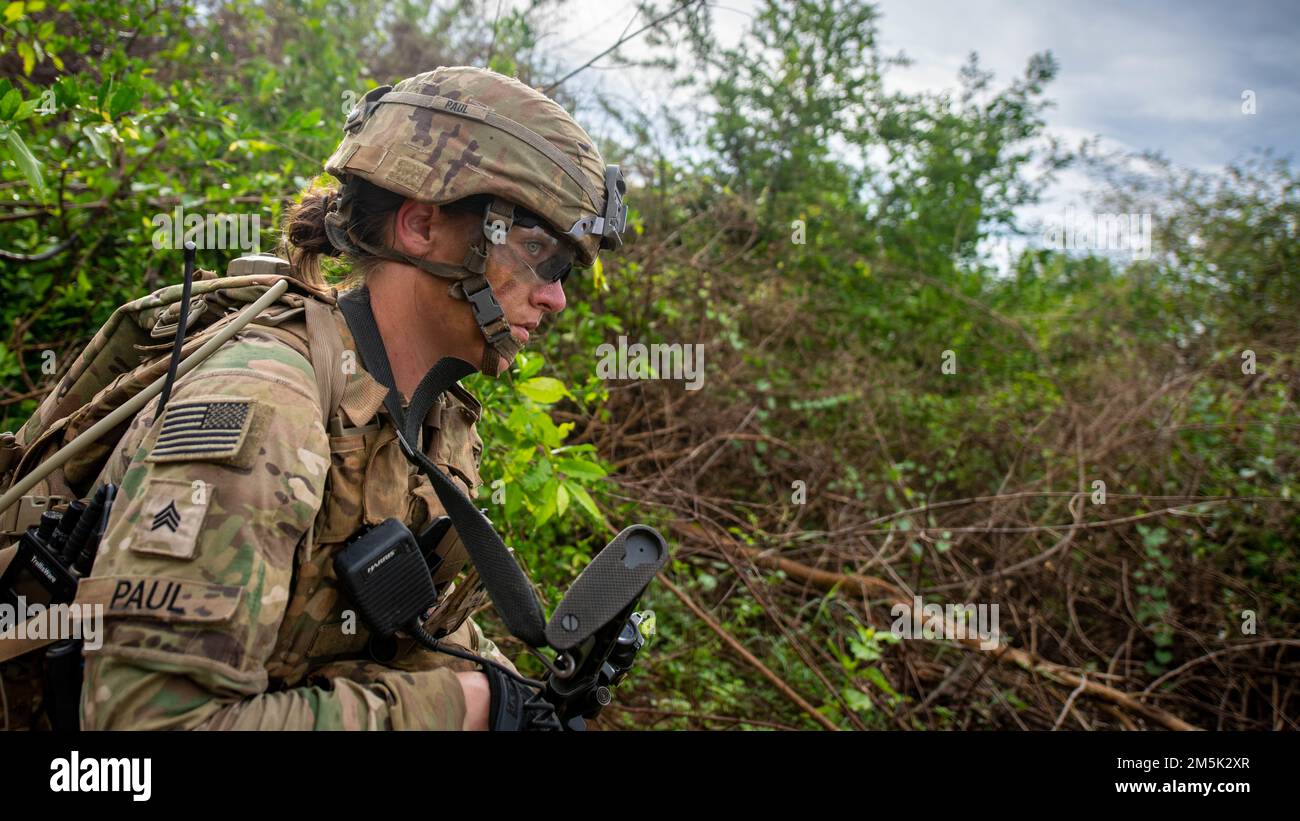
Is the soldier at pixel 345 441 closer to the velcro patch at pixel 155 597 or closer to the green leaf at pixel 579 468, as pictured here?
the velcro patch at pixel 155 597

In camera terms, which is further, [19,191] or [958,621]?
[958,621]

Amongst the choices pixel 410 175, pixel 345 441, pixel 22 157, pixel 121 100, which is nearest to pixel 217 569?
pixel 345 441

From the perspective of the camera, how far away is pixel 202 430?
141 centimetres

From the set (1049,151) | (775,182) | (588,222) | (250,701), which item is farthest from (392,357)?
(1049,151)

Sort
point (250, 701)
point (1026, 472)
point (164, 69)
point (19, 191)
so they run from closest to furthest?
point (250, 701) → point (19, 191) → point (164, 69) → point (1026, 472)

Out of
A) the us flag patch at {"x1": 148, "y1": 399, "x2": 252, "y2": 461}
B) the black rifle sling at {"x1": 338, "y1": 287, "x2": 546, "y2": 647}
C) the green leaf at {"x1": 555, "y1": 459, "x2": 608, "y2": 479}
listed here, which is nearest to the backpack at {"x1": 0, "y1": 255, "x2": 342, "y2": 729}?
the black rifle sling at {"x1": 338, "y1": 287, "x2": 546, "y2": 647}

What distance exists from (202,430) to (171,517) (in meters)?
0.16

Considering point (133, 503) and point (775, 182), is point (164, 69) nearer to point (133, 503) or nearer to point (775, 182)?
point (775, 182)

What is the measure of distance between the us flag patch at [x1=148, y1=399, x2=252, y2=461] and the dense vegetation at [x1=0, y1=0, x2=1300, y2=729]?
0.98m

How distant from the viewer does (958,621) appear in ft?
14.9

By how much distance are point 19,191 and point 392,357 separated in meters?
2.28

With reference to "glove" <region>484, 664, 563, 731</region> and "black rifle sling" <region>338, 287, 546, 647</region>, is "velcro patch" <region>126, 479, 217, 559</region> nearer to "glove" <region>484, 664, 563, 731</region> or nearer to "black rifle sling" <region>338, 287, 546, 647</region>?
"black rifle sling" <region>338, 287, 546, 647</region>

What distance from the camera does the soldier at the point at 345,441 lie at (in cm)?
132

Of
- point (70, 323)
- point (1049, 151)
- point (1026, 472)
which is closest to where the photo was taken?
point (70, 323)
